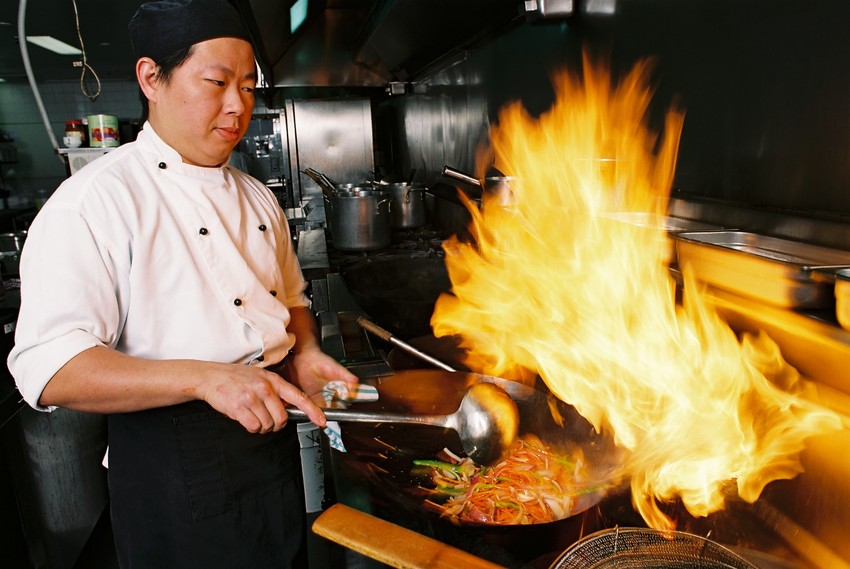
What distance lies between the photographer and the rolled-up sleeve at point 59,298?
1.16 meters

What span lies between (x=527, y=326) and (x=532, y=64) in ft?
5.31

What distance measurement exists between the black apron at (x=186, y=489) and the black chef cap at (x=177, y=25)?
2.86 feet

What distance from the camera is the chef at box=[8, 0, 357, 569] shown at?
3.88ft

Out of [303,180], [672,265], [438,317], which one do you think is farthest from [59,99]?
[672,265]

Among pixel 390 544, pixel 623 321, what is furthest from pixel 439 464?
pixel 623 321

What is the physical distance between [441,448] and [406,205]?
123 inches

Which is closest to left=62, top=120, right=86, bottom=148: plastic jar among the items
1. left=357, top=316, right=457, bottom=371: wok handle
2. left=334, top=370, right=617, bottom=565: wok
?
left=357, top=316, right=457, bottom=371: wok handle

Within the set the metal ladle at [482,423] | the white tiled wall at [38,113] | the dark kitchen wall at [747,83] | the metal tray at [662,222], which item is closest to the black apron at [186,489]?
the metal ladle at [482,423]

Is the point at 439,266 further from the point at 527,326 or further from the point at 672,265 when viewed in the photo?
the point at 672,265

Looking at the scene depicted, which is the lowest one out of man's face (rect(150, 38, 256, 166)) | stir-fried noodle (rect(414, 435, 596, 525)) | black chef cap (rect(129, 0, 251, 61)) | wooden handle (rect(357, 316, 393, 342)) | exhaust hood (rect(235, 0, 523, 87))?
stir-fried noodle (rect(414, 435, 596, 525))

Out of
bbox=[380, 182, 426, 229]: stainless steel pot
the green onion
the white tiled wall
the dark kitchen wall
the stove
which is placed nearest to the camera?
the stove

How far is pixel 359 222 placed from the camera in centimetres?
367

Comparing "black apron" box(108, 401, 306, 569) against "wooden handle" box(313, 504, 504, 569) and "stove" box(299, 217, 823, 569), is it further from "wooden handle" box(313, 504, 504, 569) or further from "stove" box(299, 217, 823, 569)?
"wooden handle" box(313, 504, 504, 569)

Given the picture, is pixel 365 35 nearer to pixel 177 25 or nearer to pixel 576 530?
pixel 177 25
